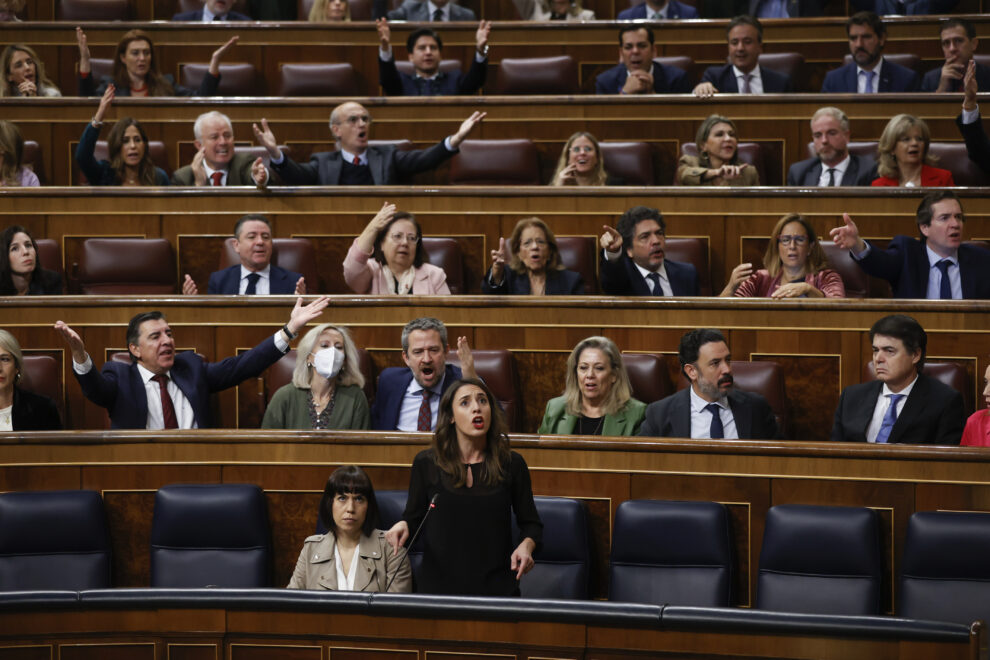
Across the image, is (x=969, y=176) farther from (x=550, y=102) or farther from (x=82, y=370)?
(x=82, y=370)

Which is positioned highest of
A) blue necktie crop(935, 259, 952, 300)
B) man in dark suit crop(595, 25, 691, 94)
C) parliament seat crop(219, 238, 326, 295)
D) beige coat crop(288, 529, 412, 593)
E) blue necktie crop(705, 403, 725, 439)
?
man in dark suit crop(595, 25, 691, 94)

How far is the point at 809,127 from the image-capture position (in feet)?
10.2

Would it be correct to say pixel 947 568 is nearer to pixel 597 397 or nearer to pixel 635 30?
pixel 597 397

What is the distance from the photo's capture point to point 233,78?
3523 millimetres

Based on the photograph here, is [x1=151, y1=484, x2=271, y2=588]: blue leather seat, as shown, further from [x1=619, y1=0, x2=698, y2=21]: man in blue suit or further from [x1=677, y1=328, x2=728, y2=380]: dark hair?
[x1=619, y1=0, x2=698, y2=21]: man in blue suit

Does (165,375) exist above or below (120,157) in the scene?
below

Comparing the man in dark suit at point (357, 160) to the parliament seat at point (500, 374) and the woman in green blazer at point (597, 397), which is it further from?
the woman in green blazer at point (597, 397)

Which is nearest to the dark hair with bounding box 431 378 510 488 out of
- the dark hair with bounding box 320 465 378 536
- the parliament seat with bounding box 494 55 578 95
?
the dark hair with bounding box 320 465 378 536

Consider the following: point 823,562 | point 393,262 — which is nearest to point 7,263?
point 393,262

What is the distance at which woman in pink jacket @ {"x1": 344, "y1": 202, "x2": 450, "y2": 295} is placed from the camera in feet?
8.49

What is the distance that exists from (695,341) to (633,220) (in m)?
0.50

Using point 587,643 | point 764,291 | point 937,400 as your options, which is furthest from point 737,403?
point 587,643

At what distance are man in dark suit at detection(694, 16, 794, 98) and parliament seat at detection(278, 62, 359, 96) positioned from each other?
3.13 ft

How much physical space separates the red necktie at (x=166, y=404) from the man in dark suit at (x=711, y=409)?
2.70 feet
